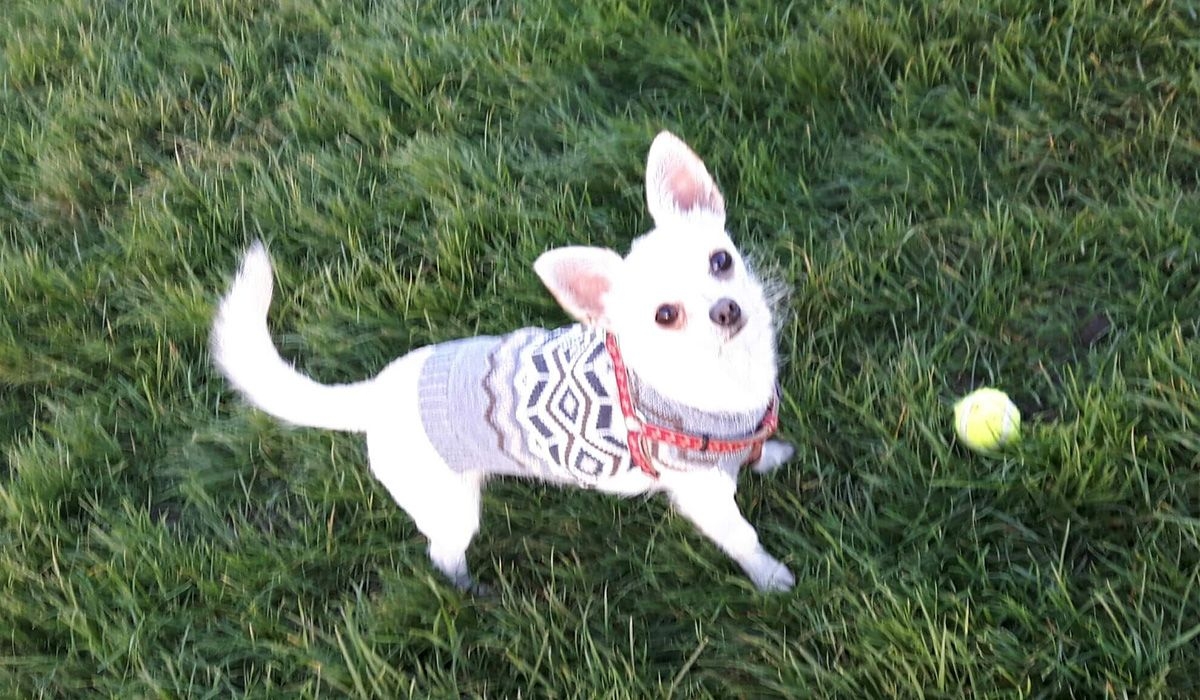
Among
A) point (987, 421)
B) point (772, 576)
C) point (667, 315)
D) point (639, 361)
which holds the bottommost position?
point (772, 576)

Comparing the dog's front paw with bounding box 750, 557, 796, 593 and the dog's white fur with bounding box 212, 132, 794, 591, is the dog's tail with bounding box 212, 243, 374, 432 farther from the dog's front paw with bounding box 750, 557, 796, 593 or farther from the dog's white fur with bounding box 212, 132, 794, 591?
the dog's front paw with bounding box 750, 557, 796, 593

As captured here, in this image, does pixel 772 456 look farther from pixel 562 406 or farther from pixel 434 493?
pixel 434 493

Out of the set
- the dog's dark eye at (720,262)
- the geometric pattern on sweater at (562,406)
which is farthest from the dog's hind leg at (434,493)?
the dog's dark eye at (720,262)

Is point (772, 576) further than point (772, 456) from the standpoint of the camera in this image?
No

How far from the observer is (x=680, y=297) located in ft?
5.08

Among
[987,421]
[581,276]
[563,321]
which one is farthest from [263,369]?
[987,421]

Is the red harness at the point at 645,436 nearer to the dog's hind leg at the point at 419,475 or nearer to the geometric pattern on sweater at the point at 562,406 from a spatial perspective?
the geometric pattern on sweater at the point at 562,406

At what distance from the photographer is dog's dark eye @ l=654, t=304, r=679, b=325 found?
Result: 1.55 meters

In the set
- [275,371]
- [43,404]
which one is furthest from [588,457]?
[43,404]

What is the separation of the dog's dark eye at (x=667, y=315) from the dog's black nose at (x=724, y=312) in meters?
0.06

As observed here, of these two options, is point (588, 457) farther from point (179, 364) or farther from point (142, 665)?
point (179, 364)

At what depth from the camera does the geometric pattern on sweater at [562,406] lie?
172 cm

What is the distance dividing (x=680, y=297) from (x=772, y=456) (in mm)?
703

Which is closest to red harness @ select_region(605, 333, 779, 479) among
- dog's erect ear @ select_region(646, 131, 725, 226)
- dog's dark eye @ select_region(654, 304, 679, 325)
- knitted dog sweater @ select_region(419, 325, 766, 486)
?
knitted dog sweater @ select_region(419, 325, 766, 486)
